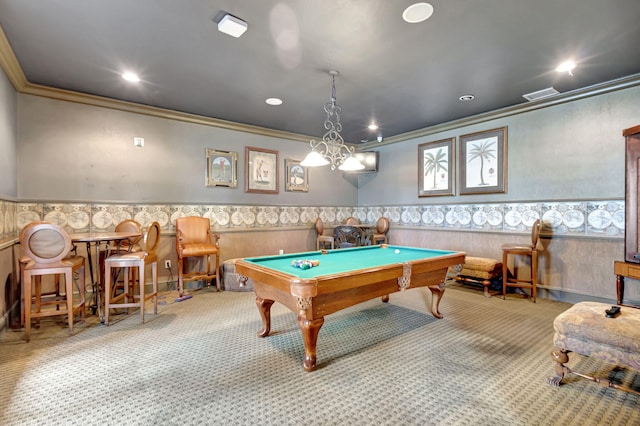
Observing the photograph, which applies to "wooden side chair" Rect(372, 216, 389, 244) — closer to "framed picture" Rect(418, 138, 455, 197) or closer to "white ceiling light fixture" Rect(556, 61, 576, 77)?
"framed picture" Rect(418, 138, 455, 197)

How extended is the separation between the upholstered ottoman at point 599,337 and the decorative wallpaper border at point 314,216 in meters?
2.24

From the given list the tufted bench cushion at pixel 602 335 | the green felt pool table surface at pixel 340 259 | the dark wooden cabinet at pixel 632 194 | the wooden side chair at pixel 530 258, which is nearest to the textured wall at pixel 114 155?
the green felt pool table surface at pixel 340 259

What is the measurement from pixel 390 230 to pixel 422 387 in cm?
459

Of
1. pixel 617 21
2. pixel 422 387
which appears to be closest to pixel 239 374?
pixel 422 387

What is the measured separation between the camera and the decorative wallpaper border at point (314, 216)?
3.89m

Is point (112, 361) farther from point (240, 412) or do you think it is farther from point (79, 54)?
point (79, 54)

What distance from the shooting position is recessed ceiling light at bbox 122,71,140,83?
3.53 meters

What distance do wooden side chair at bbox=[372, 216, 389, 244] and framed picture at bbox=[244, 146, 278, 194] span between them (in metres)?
2.24

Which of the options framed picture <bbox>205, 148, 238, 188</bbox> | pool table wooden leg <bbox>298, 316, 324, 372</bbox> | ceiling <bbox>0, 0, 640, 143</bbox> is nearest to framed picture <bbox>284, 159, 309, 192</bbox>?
framed picture <bbox>205, 148, 238, 188</bbox>

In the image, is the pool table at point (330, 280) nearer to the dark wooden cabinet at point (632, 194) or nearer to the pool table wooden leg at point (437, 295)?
the pool table wooden leg at point (437, 295)

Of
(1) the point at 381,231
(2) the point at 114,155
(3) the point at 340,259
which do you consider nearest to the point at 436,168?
(1) the point at 381,231

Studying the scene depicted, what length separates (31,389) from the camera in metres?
2.10

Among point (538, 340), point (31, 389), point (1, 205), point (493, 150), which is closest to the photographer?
point (31, 389)

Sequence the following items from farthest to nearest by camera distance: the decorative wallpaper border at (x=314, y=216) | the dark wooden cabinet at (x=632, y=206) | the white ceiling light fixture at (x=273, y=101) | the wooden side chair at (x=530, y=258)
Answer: the white ceiling light fixture at (x=273, y=101), the wooden side chair at (x=530, y=258), the decorative wallpaper border at (x=314, y=216), the dark wooden cabinet at (x=632, y=206)
